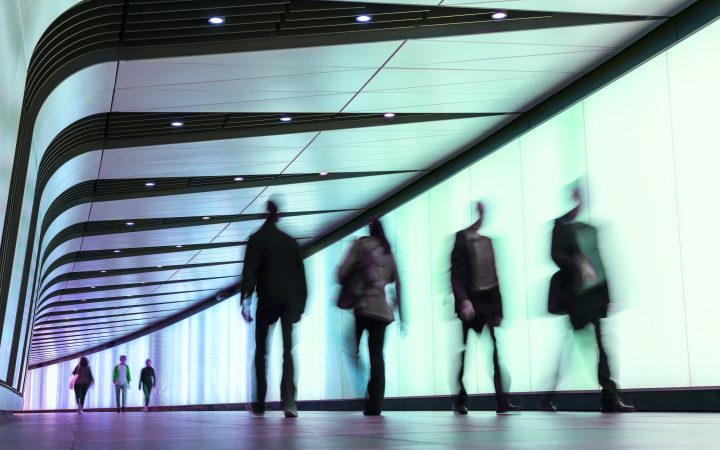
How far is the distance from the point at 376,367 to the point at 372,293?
2.17 ft

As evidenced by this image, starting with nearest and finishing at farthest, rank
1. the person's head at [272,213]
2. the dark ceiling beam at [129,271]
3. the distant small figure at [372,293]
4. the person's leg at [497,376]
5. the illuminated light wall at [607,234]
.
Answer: the distant small figure at [372,293] < the person's head at [272,213] < the person's leg at [497,376] < the illuminated light wall at [607,234] < the dark ceiling beam at [129,271]

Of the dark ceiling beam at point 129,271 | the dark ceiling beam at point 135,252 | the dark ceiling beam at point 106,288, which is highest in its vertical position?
the dark ceiling beam at point 135,252

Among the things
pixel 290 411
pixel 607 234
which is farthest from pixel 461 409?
pixel 607 234

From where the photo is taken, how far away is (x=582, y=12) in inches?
390

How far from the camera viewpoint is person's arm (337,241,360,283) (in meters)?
8.09

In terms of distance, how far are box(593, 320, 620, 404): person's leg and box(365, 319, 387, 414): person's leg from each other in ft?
6.21

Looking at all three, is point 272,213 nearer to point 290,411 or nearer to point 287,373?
point 287,373

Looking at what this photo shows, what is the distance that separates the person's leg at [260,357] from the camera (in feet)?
25.5

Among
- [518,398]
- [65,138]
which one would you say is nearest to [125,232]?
[65,138]

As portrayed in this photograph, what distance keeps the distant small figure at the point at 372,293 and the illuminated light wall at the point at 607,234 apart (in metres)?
0.28

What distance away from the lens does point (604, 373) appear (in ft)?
25.6

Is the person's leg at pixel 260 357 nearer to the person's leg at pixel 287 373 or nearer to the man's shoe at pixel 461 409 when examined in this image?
the person's leg at pixel 287 373

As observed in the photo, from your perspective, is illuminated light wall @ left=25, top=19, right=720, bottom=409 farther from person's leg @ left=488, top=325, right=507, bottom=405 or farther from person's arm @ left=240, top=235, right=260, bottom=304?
person's arm @ left=240, top=235, right=260, bottom=304

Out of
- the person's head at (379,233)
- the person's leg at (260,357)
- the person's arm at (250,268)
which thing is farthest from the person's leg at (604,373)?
the person's arm at (250,268)
